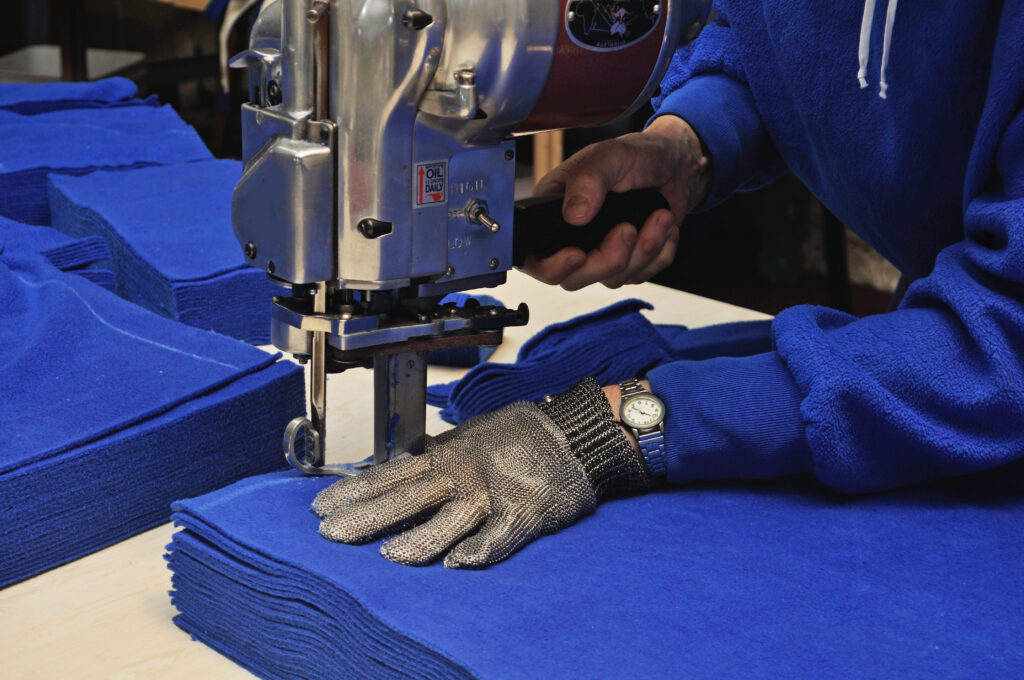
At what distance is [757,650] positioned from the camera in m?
0.69

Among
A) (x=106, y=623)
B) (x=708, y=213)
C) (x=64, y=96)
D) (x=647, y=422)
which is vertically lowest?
(x=708, y=213)

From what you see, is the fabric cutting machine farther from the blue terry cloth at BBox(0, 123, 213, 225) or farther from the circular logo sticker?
the blue terry cloth at BBox(0, 123, 213, 225)

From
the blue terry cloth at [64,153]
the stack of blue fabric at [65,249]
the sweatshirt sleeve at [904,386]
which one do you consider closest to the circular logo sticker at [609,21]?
the sweatshirt sleeve at [904,386]

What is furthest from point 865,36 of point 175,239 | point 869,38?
point 175,239

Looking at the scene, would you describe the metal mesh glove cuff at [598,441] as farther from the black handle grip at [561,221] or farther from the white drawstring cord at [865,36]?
the white drawstring cord at [865,36]

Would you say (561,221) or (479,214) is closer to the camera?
(479,214)

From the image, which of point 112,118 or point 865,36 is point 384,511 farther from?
point 112,118

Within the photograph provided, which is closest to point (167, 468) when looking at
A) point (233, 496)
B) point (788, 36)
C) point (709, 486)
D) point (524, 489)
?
point (233, 496)

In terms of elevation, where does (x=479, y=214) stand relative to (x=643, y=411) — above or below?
above

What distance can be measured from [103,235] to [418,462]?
655mm

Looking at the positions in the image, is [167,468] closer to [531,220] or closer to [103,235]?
[531,220]

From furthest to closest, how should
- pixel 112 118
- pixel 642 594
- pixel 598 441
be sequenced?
pixel 112 118
pixel 598 441
pixel 642 594

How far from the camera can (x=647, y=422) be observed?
2.86 ft

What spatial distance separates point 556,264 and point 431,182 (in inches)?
6.9
